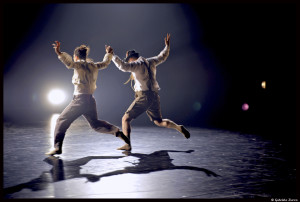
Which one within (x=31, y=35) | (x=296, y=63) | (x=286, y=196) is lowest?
(x=286, y=196)

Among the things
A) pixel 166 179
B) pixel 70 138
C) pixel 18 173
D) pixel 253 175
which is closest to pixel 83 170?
pixel 18 173

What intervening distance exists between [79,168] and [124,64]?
1.77 m

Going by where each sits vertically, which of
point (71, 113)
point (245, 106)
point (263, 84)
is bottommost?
point (71, 113)

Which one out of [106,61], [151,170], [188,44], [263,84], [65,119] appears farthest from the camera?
[263,84]

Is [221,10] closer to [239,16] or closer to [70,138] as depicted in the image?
[239,16]

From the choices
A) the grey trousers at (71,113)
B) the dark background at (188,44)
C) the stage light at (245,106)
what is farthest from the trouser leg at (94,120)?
the stage light at (245,106)

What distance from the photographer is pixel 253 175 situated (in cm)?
381

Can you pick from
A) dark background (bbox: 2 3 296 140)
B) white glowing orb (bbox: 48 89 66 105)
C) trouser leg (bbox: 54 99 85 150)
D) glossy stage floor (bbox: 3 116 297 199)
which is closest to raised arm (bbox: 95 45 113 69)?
trouser leg (bbox: 54 99 85 150)

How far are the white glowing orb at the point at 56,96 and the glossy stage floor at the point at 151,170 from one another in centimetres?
1420

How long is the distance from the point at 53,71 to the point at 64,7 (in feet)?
14.6

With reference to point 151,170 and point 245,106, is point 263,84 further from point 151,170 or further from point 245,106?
point 151,170

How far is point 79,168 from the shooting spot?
412 cm

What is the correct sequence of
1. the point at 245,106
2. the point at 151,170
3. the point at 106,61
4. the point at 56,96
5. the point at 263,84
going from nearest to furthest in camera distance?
1. the point at 151,170
2. the point at 106,61
3. the point at 263,84
4. the point at 245,106
5. the point at 56,96

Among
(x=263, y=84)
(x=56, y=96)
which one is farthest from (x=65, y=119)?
(x=56, y=96)
